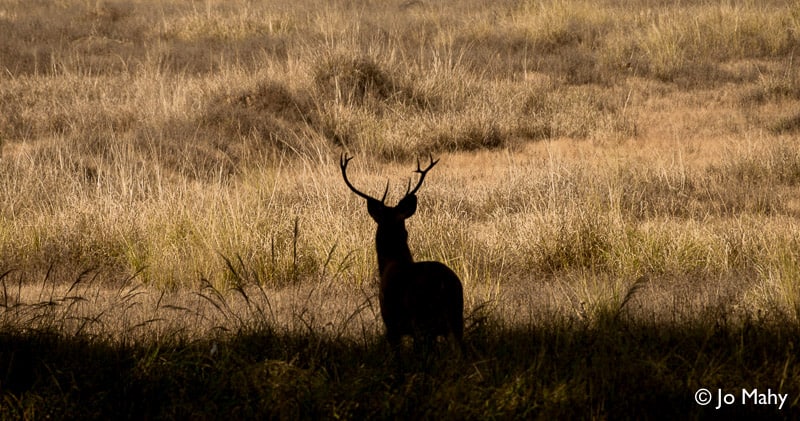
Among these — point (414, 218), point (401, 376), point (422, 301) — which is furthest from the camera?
point (414, 218)

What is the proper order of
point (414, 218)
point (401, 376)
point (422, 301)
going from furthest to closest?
point (414, 218) → point (401, 376) → point (422, 301)

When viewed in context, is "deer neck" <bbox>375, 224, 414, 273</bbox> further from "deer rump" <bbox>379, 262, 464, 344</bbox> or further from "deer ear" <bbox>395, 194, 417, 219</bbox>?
"deer rump" <bbox>379, 262, 464, 344</bbox>

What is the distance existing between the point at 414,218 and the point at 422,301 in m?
3.66

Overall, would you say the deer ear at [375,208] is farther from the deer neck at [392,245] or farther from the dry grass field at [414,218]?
the dry grass field at [414,218]

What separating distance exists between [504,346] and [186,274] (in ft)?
9.31

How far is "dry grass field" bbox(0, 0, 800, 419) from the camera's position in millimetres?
3682

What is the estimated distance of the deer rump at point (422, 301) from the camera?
3367 mm

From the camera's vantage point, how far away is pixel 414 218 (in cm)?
702

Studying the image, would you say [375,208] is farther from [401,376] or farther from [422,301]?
Answer: [401,376]

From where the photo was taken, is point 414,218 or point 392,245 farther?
point 414,218

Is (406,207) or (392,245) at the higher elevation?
(406,207)

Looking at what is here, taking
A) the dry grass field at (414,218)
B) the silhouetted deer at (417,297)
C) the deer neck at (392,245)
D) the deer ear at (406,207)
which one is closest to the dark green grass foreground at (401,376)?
the dry grass field at (414,218)

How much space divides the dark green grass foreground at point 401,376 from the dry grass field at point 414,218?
0.5 inches

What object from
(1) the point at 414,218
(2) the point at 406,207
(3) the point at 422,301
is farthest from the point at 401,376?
(1) the point at 414,218
